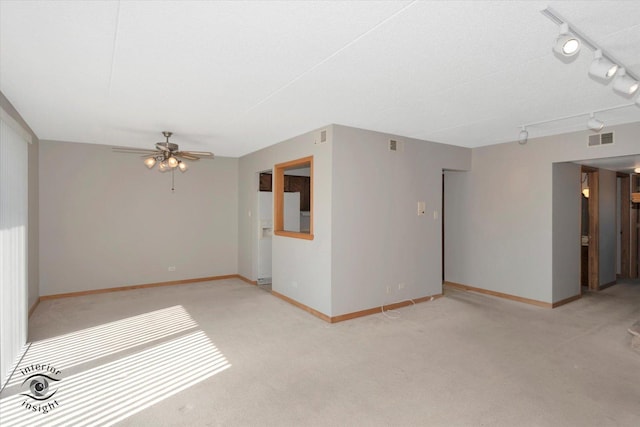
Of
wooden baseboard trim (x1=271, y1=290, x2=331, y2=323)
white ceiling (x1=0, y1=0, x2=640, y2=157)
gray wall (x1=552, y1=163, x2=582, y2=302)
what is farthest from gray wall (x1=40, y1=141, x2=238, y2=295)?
gray wall (x1=552, y1=163, x2=582, y2=302)

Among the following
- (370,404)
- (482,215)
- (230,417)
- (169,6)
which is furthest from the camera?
(482,215)

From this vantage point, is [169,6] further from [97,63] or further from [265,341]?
[265,341]

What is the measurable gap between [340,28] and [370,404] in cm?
260

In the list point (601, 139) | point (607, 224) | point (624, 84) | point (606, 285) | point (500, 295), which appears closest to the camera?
point (624, 84)

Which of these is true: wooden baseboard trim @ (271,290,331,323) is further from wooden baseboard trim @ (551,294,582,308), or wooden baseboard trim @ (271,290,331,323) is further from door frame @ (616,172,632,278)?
door frame @ (616,172,632,278)

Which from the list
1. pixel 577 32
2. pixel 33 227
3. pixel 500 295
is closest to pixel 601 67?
pixel 577 32

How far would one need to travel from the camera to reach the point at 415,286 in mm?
5207

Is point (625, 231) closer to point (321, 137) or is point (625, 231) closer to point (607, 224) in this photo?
point (607, 224)

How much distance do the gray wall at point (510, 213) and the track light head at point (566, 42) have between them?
326cm

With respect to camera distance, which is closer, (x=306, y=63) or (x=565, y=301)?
(x=306, y=63)

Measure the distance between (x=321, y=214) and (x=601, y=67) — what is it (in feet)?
10.1

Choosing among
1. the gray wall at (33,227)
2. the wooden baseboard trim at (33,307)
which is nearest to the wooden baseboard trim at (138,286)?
the wooden baseboard trim at (33,307)

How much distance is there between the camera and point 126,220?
6.07m

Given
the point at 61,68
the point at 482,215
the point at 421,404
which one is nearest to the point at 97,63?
the point at 61,68
